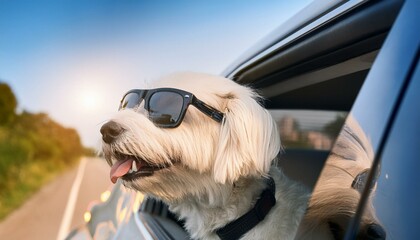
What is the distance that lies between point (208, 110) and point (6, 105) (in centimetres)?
2168

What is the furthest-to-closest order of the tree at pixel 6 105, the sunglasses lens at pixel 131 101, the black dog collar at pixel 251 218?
the tree at pixel 6 105
the sunglasses lens at pixel 131 101
the black dog collar at pixel 251 218

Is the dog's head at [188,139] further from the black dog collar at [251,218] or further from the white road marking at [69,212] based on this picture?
the white road marking at [69,212]

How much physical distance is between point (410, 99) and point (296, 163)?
2437 mm

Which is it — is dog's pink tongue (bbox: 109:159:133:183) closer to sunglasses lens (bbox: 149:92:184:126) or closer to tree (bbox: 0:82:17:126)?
sunglasses lens (bbox: 149:92:184:126)

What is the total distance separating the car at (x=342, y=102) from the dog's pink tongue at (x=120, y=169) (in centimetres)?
33

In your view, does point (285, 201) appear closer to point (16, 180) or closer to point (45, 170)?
point (16, 180)

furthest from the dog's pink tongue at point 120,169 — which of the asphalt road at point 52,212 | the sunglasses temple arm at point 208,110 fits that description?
the asphalt road at point 52,212

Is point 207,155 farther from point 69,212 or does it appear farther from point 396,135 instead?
point 69,212

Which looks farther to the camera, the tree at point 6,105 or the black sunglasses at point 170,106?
the tree at point 6,105

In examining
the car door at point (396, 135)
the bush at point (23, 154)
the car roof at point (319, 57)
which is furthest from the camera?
the bush at point (23, 154)

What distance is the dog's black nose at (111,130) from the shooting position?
2.18 m

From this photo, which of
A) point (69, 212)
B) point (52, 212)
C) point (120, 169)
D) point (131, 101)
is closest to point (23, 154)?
point (69, 212)

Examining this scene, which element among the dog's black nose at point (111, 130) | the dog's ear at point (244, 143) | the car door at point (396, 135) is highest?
the car door at point (396, 135)

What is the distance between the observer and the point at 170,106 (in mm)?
2225
